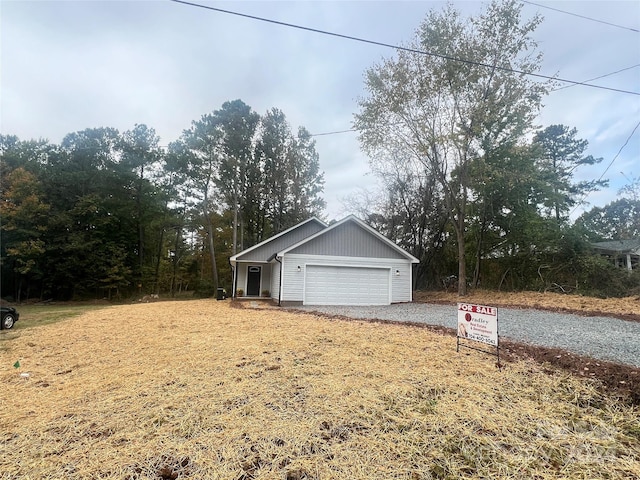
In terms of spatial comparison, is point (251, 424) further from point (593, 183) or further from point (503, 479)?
point (593, 183)

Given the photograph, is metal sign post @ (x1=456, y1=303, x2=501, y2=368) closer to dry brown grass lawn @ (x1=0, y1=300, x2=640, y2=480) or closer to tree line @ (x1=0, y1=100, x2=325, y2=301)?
dry brown grass lawn @ (x1=0, y1=300, x2=640, y2=480)

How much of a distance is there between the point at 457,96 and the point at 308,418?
17.5 meters

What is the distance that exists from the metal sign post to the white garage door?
8.81m

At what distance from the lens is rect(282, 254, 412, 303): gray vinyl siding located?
44.7 feet

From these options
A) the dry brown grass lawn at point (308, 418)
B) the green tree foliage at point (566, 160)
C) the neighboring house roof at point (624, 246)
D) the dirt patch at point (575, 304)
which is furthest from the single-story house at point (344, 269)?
the neighboring house roof at point (624, 246)

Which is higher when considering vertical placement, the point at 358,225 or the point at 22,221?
the point at 22,221

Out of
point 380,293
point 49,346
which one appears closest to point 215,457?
point 49,346

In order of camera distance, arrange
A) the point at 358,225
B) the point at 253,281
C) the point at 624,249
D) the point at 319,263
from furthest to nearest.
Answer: the point at 624,249 → the point at 253,281 → the point at 358,225 → the point at 319,263

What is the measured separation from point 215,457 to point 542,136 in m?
30.8

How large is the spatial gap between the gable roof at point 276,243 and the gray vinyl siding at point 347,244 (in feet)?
14.8

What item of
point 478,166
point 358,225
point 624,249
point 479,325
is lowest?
point 479,325

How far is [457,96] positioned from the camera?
16078 millimetres

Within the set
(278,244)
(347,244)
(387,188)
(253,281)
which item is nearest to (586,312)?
(347,244)

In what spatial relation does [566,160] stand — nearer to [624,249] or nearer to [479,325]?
[624,249]
